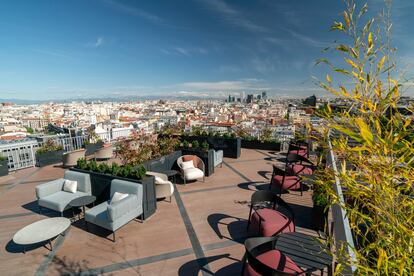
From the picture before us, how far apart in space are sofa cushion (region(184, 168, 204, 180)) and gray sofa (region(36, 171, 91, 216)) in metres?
2.19

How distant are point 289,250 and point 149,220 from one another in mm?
2481

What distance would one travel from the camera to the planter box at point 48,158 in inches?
275

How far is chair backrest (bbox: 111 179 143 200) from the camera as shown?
3.49m

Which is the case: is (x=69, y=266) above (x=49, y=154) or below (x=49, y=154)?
below

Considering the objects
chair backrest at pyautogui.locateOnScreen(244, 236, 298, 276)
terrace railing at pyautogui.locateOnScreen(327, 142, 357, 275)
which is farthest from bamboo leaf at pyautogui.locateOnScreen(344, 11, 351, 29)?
chair backrest at pyautogui.locateOnScreen(244, 236, 298, 276)

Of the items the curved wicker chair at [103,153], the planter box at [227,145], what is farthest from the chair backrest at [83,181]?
the planter box at [227,145]

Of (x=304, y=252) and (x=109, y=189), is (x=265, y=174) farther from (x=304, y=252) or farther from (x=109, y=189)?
→ (x=109, y=189)

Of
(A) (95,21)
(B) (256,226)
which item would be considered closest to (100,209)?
(B) (256,226)

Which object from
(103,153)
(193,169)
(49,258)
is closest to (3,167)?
(103,153)

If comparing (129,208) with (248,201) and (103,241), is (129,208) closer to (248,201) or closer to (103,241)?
(103,241)

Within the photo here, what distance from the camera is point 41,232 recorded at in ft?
9.50

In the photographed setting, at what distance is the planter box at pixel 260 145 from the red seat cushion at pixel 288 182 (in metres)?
4.05

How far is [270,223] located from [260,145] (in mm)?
6298

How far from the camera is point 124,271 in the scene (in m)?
2.54
